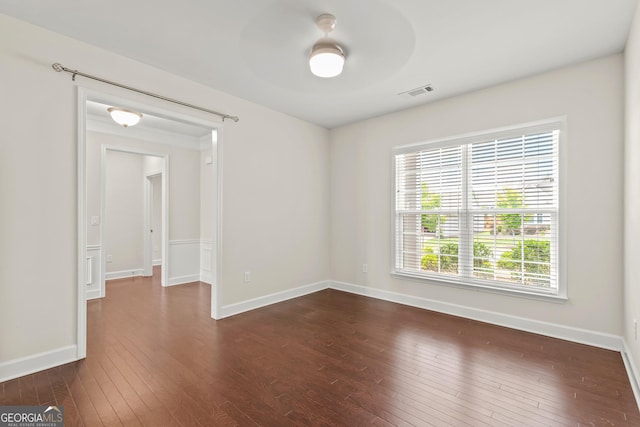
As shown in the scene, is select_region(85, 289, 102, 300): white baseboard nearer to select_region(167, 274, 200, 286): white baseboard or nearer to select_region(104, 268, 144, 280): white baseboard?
select_region(167, 274, 200, 286): white baseboard

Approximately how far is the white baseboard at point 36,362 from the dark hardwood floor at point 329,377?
0.09 metres

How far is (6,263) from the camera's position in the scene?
2244mm

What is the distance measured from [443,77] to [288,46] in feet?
5.62

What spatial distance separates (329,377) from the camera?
90.6 inches

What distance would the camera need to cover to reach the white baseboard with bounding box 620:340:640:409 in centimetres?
204

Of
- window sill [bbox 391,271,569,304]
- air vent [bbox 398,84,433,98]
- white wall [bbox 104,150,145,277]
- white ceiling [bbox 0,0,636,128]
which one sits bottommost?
window sill [bbox 391,271,569,304]

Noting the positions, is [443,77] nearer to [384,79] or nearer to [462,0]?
[384,79]

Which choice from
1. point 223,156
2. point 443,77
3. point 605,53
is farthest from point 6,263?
point 605,53

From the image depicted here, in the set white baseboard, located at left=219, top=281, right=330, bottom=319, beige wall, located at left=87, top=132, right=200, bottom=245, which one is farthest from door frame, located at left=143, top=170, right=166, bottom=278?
white baseboard, located at left=219, top=281, right=330, bottom=319

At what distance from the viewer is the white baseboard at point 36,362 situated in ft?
7.31

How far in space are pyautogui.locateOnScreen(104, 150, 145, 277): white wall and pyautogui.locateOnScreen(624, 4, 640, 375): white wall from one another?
23.5ft

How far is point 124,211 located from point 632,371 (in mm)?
7505

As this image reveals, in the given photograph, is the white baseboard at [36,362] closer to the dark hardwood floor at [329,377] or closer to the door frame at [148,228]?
the dark hardwood floor at [329,377]

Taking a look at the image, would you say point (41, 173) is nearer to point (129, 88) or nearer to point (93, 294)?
point (129, 88)
